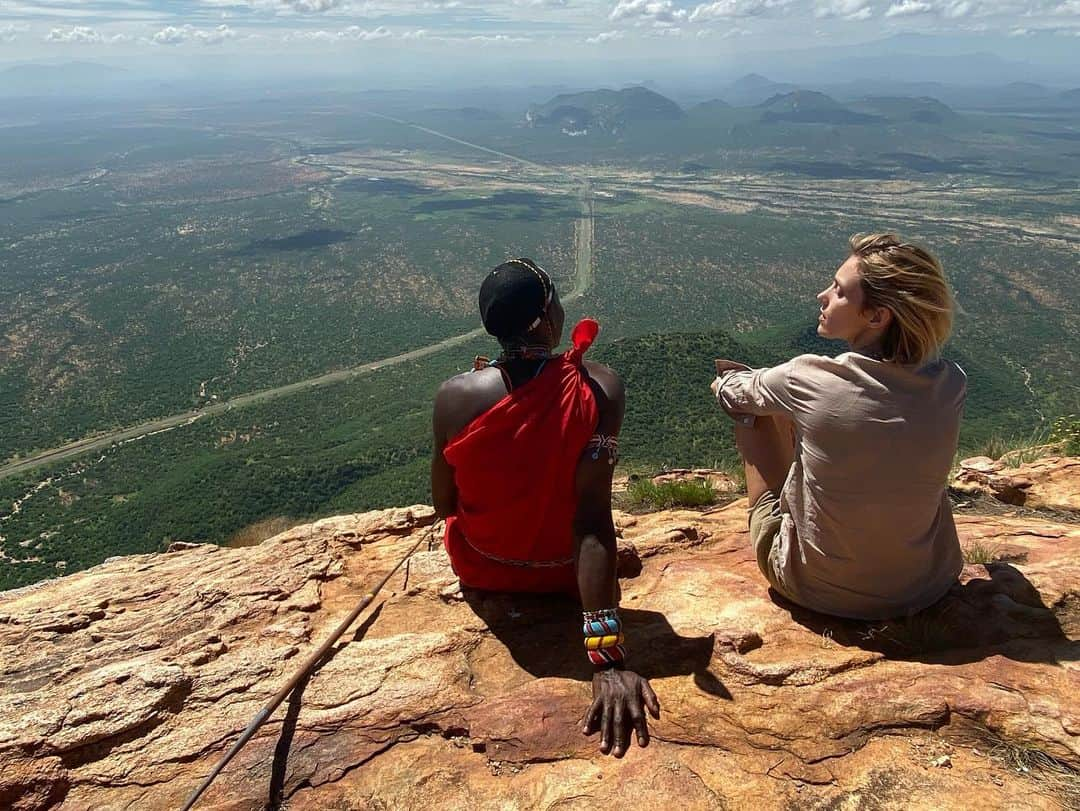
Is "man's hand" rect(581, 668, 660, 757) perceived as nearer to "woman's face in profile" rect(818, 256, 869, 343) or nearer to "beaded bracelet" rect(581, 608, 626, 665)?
"beaded bracelet" rect(581, 608, 626, 665)

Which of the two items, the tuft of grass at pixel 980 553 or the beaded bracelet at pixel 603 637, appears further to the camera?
the tuft of grass at pixel 980 553

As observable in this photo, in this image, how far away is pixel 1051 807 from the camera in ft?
6.36

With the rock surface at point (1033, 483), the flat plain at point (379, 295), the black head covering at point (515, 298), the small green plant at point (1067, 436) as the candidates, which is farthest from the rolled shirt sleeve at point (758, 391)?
the flat plain at point (379, 295)

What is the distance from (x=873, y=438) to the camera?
8.40 feet

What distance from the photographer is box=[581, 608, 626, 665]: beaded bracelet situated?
2637mm

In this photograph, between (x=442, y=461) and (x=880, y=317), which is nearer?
(x=880, y=317)

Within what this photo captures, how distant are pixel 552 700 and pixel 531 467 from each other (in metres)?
0.96

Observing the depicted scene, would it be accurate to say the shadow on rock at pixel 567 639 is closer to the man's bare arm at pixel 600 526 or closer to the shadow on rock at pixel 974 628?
the man's bare arm at pixel 600 526

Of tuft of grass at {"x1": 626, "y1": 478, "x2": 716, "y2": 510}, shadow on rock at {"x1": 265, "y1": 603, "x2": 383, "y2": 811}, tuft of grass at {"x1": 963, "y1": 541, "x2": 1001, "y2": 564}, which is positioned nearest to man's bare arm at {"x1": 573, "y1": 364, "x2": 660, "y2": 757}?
shadow on rock at {"x1": 265, "y1": 603, "x2": 383, "y2": 811}

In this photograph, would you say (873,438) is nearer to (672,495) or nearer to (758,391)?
(758,391)

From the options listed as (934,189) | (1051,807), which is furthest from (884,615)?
(934,189)

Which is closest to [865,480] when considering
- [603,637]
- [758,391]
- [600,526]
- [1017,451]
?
[758,391]

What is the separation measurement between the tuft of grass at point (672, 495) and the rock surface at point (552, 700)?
61.0 inches

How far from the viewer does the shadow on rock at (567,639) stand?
2.91 meters
